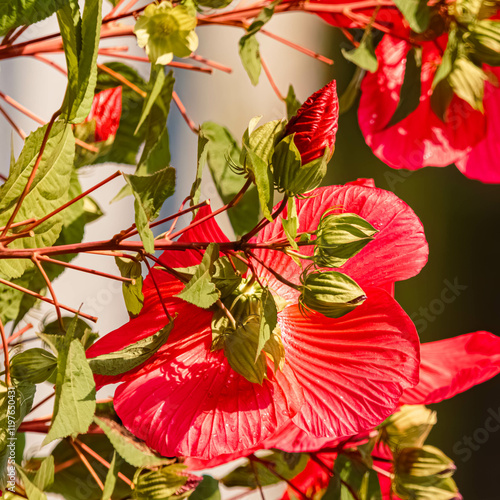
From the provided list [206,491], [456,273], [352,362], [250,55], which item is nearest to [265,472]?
[206,491]

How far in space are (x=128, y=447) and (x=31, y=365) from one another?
67mm

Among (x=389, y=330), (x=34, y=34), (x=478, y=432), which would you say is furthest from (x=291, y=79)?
(x=389, y=330)

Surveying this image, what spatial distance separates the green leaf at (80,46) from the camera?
0.22 metres

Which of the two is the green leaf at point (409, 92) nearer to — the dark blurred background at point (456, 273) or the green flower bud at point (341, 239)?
the green flower bud at point (341, 239)

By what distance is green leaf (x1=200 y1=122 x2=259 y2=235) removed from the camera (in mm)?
379

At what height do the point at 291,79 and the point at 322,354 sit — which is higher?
the point at 291,79

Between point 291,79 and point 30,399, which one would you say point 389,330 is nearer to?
point 30,399

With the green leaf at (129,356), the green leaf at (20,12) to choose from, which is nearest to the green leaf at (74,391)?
the green leaf at (129,356)

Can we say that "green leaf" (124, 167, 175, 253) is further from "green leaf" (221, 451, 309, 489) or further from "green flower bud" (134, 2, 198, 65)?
"green leaf" (221, 451, 309, 489)

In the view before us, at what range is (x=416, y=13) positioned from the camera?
331 millimetres

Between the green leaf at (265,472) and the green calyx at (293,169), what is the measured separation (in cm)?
20

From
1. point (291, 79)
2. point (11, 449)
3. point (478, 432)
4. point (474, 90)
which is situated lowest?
point (478, 432)

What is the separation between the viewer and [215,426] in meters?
0.24

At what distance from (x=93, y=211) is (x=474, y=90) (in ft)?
0.77
